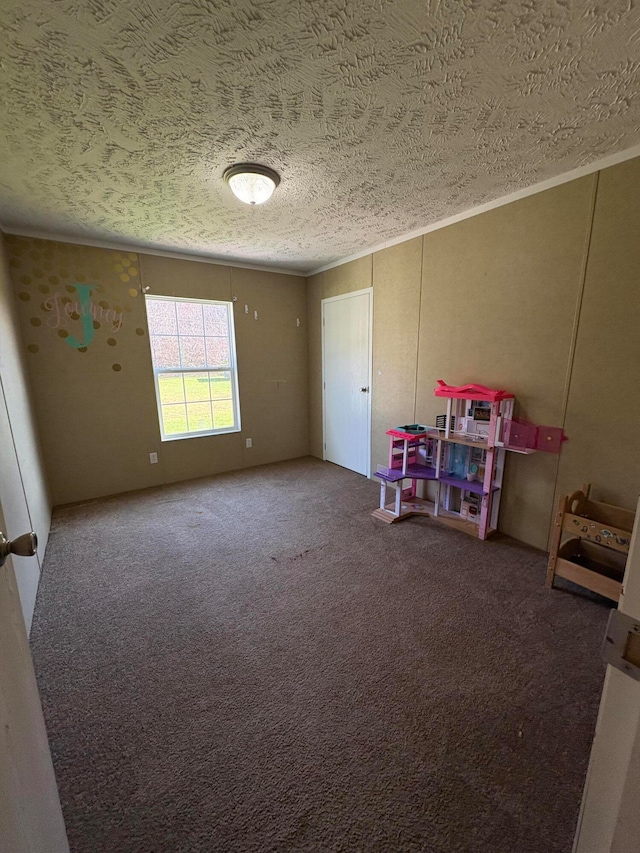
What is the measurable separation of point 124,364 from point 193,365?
0.71 metres

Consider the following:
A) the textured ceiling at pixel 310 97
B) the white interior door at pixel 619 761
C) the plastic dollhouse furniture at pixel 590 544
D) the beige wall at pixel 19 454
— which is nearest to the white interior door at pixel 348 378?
the textured ceiling at pixel 310 97

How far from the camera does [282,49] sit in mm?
1238

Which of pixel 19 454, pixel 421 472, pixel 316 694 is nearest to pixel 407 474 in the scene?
pixel 421 472

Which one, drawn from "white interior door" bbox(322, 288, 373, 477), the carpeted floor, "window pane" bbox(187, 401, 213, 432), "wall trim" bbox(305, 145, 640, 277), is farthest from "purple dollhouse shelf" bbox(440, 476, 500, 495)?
"window pane" bbox(187, 401, 213, 432)

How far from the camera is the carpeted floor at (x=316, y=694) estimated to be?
1076mm

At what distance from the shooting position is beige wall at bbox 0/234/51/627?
1894 mm

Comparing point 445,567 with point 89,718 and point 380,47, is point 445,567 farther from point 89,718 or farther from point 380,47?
point 380,47

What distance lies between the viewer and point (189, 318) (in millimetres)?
3906

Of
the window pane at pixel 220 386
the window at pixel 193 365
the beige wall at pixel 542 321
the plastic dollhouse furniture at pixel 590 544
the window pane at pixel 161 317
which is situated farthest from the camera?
the window pane at pixel 220 386

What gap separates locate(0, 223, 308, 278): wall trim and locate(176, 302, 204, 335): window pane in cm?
47

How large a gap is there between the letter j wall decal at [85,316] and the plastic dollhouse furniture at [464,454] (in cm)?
305

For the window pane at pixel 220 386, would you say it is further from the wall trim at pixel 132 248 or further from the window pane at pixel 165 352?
the wall trim at pixel 132 248

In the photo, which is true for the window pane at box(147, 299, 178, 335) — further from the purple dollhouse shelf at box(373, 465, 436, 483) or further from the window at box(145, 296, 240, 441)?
the purple dollhouse shelf at box(373, 465, 436, 483)

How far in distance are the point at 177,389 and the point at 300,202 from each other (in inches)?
94.6
